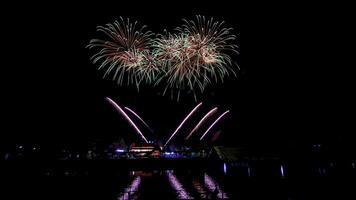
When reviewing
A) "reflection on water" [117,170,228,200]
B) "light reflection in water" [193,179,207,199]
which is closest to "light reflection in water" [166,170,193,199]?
"reflection on water" [117,170,228,200]

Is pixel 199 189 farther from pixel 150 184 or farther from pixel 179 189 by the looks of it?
pixel 150 184

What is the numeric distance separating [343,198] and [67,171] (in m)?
39.1

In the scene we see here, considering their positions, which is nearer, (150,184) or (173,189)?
(173,189)

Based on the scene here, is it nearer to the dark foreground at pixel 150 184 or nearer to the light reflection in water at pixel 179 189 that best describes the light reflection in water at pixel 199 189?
the dark foreground at pixel 150 184

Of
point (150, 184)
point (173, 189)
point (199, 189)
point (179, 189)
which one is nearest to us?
point (199, 189)

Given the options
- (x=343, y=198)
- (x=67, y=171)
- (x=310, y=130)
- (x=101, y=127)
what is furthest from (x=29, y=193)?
(x=101, y=127)

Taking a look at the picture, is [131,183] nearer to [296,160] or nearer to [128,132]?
[296,160]

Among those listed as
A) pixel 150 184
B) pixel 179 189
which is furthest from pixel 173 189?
pixel 150 184

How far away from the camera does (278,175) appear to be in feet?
174

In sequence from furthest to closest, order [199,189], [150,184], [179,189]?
[150,184], [179,189], [199,189]

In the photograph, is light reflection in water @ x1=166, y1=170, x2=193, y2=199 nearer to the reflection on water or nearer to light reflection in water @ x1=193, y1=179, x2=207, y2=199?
the reflection on water

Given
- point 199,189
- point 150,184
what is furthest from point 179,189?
point 150,184

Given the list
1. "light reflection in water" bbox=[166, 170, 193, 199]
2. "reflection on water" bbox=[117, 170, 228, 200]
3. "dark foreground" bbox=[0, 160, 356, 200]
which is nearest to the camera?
"reflection on water" bbox=[117, 170, 228, 200]

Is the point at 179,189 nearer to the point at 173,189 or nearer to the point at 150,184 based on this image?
the point at 173,189
